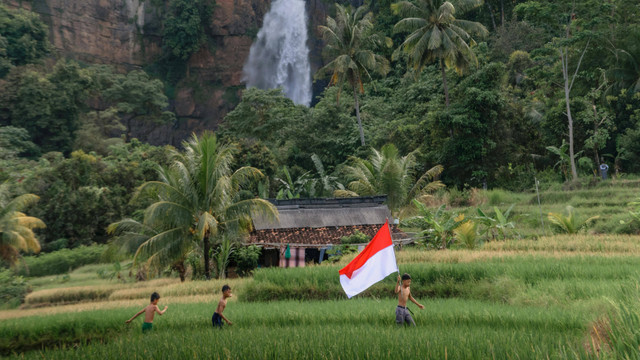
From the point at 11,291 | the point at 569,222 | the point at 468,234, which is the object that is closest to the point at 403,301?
the point at 468,234

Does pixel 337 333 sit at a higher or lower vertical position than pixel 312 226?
lower

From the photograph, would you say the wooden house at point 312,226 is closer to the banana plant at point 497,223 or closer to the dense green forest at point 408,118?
the dense green forest at point 408,118

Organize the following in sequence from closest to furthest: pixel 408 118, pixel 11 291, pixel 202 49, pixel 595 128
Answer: pixel 11 291 < pixel 595 128 < pixel 408 118 < pixel 202 49

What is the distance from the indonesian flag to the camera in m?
7.70

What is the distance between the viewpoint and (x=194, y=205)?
53.9ft

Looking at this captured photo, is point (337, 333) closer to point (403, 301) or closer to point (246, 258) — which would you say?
point (403, 301)

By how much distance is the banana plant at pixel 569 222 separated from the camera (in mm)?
17562

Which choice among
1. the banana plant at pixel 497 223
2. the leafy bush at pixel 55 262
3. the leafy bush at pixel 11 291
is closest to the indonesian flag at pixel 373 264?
the banana plant at pixel 497 223

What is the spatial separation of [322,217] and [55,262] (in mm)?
15225

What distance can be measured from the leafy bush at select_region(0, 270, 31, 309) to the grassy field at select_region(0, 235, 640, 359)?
3.20 ft

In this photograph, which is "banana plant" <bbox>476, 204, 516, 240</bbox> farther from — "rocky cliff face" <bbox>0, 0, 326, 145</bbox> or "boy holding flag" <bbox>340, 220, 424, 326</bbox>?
"rocky cliff face" <bbox>0, 0, 326, 145</bbox>

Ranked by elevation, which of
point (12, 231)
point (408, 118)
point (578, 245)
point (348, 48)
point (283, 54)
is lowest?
point (578, 245)

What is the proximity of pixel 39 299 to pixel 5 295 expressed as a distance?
1377 millimetres

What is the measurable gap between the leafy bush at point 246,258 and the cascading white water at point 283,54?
36972 mm
